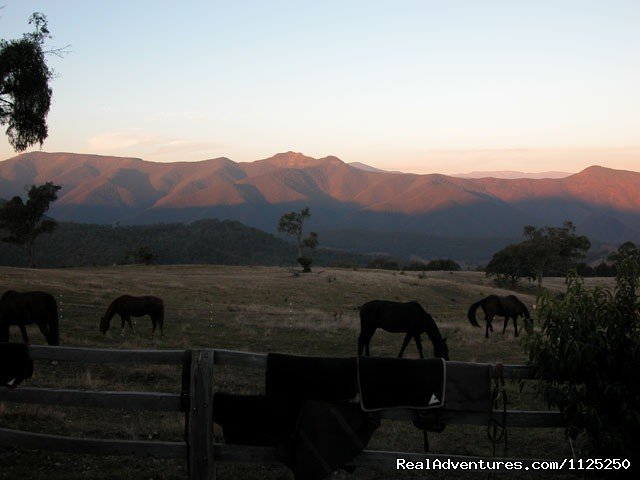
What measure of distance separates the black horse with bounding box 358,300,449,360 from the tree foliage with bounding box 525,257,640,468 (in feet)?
31.4

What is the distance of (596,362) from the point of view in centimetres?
599

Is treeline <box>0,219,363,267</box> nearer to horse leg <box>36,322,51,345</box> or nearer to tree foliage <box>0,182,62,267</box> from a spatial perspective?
tree foliage <box>0,182,62,267</box>

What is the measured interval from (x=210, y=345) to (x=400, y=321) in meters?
6.37

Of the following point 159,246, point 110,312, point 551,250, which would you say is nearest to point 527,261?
point 551,250

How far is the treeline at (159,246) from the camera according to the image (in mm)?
98125

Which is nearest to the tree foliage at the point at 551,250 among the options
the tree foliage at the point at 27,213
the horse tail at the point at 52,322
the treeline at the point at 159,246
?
the treeline at the point at 159,246

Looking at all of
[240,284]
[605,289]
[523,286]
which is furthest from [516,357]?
[523,286]

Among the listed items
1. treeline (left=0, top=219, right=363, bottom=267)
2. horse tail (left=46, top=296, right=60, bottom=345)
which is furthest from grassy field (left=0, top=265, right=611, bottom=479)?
treeline (left=0, top=219, right=363, bottom=267)

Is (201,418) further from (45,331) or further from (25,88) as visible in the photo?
(25,88)

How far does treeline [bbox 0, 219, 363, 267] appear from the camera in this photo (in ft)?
322

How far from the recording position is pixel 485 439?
383 inches

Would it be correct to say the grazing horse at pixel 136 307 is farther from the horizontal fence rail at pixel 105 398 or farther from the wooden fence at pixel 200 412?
the wooden fence at pixel 200 412

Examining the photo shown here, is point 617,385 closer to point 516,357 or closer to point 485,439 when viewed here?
point 485,439

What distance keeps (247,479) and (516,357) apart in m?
13.3
